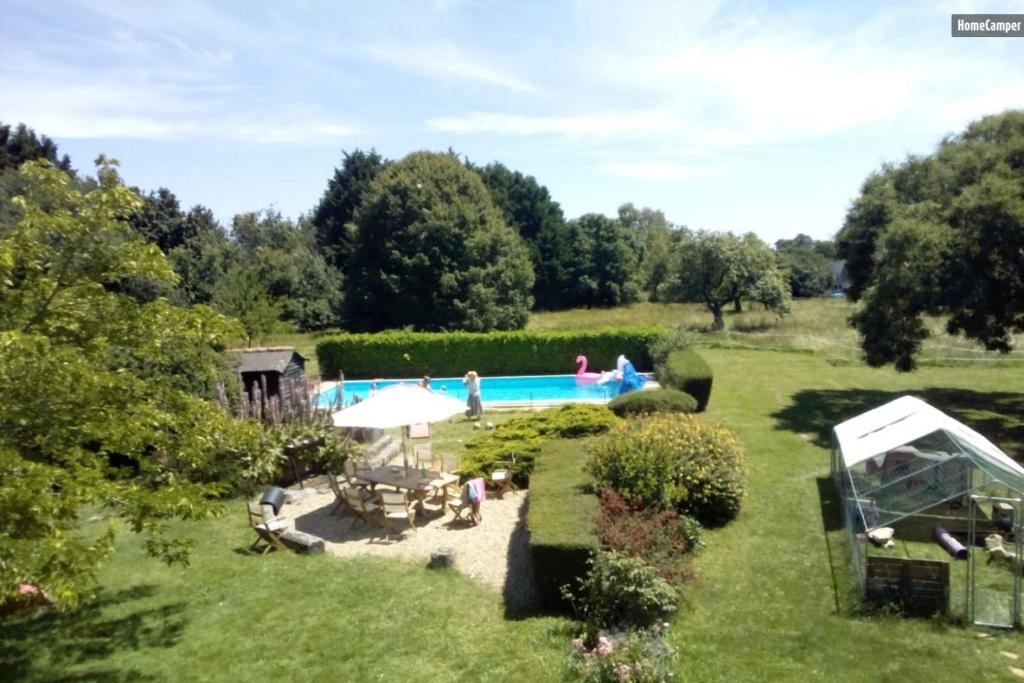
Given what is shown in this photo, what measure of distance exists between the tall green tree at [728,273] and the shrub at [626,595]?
1494 inches

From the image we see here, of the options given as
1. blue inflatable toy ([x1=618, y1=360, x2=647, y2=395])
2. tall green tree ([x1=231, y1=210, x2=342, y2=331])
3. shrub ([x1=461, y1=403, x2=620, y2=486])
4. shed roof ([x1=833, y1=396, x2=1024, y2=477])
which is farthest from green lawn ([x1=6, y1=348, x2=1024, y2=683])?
tall green tree ([x1=231, y1=210, x2=342, y2=331])

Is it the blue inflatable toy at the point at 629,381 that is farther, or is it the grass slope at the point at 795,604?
the blue inflatable toy at the point at 629,381

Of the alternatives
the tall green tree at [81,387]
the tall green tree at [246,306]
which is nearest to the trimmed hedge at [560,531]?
the tall green tree at [81,387]

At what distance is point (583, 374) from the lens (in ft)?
100

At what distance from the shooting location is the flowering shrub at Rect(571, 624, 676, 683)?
7.18m

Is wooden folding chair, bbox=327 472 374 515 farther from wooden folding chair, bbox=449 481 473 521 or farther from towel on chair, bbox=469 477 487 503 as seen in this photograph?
towel on chair, bbox=469 477 487 503

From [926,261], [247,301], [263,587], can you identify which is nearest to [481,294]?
[247,301]

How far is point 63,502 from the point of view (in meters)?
5.72

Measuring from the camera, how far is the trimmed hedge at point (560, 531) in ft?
30.5

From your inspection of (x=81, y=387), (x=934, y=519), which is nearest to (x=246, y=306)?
(x=81, y=387)

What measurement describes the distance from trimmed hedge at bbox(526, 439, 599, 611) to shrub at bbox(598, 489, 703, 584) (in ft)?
0.74

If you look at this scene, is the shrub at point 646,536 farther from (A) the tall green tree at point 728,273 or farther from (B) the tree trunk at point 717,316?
(A) the tall green tree at point 728,273

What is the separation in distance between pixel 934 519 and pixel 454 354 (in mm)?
22878

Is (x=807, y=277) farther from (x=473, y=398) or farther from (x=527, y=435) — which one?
(x=527, y=435)
